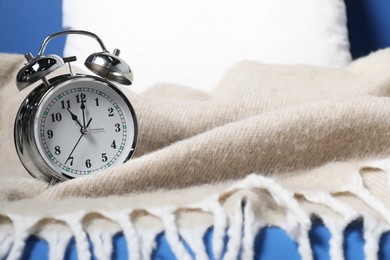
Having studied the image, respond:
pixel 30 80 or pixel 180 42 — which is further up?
pixel 30 80

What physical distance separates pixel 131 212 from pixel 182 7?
29.8 inches

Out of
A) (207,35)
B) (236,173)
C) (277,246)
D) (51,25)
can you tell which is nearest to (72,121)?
(236,173)

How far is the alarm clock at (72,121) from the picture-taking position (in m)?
0.65

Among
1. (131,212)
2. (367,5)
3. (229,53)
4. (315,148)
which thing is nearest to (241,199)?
(131,212)

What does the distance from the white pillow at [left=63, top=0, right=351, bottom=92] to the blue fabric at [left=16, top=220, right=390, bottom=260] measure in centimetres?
64

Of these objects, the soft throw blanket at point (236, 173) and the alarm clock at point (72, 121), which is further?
the alarm clock at point (72, 121)

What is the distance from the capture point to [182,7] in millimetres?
1194

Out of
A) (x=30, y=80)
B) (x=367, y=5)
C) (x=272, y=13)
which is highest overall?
(x=30, y=80)

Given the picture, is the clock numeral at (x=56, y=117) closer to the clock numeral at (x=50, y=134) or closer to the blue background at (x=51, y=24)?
the clock numeral at (x=50, y=134)

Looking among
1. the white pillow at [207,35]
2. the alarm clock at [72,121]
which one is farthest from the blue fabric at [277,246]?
the white pillow at [207,35]

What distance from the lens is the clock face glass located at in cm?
66

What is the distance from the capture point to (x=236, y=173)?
637 mm

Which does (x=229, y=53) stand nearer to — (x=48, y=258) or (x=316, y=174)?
(x=316, y=174)

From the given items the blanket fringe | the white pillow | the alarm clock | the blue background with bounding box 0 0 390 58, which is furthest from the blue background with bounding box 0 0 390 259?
the blanket fringe
